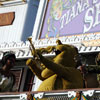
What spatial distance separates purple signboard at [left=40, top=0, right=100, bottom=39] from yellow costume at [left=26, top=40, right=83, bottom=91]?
367 cm

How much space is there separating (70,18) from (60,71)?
16.9ft

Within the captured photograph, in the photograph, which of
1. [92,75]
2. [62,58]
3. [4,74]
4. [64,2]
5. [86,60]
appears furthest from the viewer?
[64,2]

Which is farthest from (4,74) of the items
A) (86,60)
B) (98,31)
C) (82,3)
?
(82,3)

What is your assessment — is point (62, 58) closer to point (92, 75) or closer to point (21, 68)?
point (92, 75)

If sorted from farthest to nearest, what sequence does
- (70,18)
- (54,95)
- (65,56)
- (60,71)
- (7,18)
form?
1. (7,18)
2. (70,18)
3. (65,56)
4. (60,71)
5. (54,95)

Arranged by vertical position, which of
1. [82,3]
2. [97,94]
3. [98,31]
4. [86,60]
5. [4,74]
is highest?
[82,3]

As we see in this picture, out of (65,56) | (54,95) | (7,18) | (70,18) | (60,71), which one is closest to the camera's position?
(54,95)

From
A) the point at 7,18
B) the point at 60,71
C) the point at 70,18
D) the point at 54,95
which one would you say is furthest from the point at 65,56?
the point at 7,18

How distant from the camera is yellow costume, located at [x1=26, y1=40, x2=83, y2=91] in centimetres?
809

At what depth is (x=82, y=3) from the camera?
42.8ft

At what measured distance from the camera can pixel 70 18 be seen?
42.8 ft

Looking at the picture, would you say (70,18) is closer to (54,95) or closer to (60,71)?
(60,71)

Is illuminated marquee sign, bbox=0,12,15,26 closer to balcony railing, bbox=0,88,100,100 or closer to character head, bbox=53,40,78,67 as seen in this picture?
character head, bbox=53,40,78,67

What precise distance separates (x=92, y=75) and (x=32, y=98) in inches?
127
